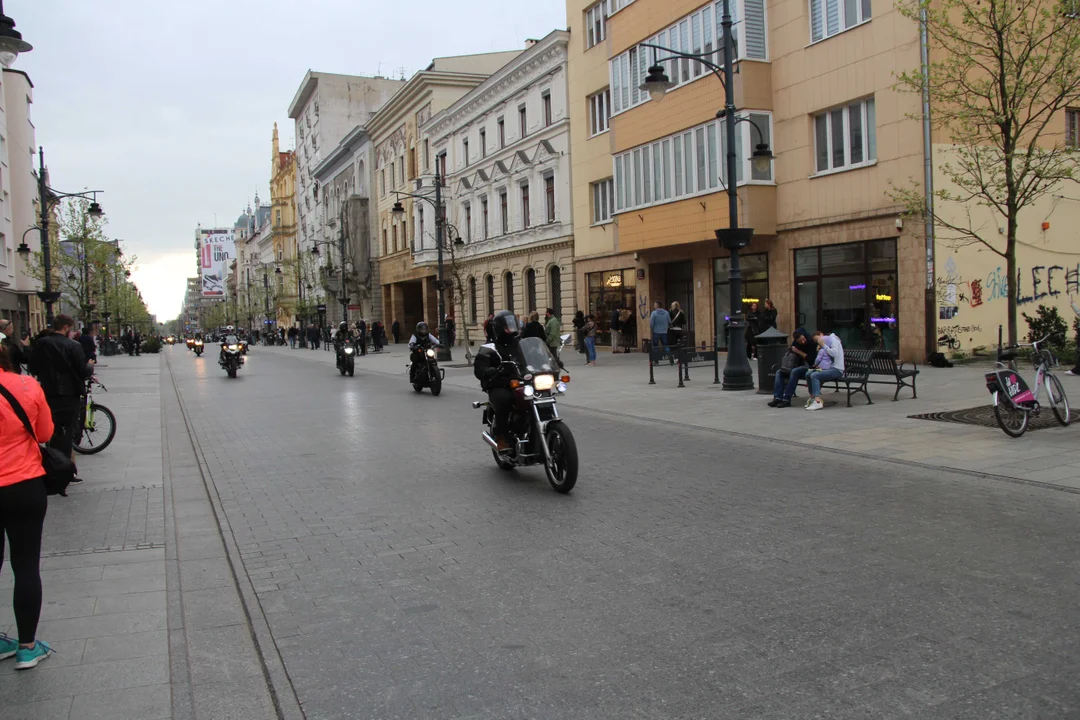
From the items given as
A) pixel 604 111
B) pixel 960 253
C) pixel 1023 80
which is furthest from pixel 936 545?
pixel 604 111

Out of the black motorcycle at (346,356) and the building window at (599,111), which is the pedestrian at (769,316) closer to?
the black motorcycle at (346,356)

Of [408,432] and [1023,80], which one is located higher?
[1023,80]

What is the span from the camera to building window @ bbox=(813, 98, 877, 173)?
20.2 metres

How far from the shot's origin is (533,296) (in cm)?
3806

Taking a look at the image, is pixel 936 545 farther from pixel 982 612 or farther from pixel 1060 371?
pixel 1060 371

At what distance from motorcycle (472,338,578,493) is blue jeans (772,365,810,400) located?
19.8ft

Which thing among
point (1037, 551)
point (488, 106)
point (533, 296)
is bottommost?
point (1037, 551)

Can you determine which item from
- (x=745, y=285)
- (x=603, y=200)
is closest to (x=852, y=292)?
(x=745, y=285)

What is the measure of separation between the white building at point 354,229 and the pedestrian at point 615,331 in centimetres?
3049

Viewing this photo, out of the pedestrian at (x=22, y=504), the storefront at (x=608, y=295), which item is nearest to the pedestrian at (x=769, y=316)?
the storefront at (x=608, y=295)

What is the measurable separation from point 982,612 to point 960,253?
646 inches

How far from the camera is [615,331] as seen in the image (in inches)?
1171

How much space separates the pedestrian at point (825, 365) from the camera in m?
13.2

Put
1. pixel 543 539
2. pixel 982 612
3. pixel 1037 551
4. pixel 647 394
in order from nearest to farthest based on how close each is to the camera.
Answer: pixel 982 612 → pixel 1037 551 → pixel 543 539 → pixel 647 394
